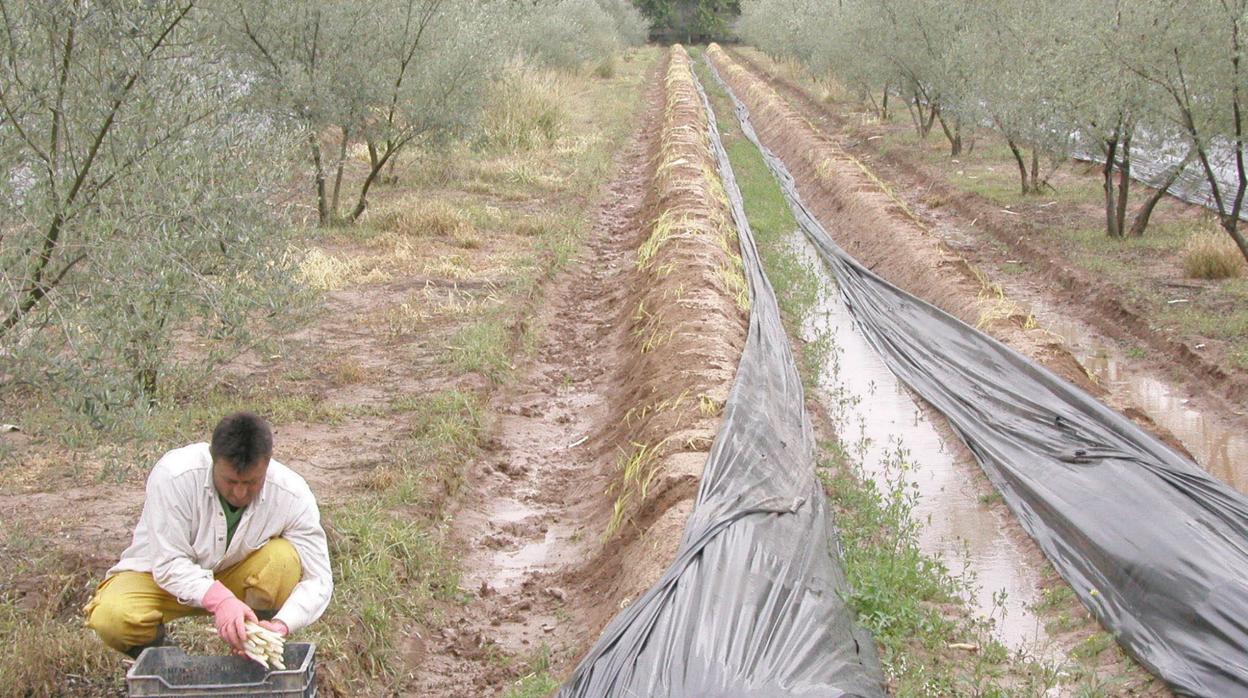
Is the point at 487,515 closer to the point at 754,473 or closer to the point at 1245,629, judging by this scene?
the point at 754,473

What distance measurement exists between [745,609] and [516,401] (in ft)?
15.9

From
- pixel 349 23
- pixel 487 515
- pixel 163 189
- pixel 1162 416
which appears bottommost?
pixel 487 515

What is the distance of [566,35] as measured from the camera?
33219 mm

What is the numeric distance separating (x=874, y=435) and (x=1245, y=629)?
4.23m

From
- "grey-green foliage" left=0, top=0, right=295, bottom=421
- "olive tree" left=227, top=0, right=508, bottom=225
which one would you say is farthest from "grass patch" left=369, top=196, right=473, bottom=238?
"grey-green foliage" left=0, top=0, right=295, bottom=421

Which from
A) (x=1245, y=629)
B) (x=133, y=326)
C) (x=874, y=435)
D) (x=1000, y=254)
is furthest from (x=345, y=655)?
(x=1000, y=254)

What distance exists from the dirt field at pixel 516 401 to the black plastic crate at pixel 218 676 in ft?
Result: 3.05

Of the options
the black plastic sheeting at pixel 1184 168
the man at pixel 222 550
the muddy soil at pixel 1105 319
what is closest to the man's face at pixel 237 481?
the man at pixel 222 550

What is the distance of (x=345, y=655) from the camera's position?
5.37 m

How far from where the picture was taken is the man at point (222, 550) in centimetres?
418

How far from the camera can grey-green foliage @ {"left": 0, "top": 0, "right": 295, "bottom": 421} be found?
16.3 feet

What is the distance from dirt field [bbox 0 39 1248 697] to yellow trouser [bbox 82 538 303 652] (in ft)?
2.12

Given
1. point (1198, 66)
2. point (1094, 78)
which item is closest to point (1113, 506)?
point (1198, 66)

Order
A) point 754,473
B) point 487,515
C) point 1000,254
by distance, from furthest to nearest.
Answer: point 1000,254
point 487,515
point 754,473
